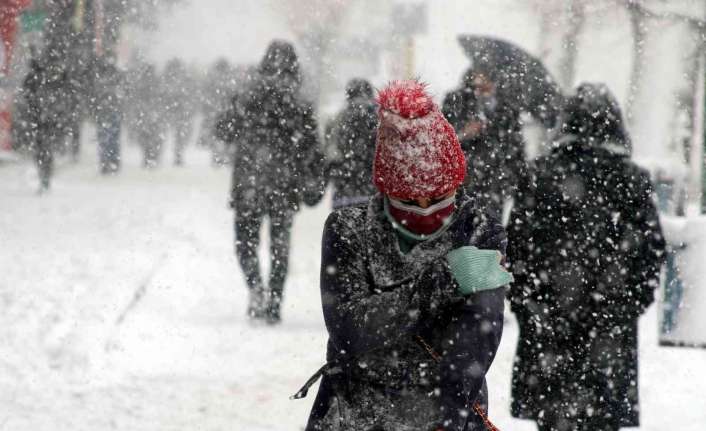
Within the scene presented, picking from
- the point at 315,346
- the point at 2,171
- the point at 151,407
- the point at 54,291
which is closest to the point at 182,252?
the point at 54,291

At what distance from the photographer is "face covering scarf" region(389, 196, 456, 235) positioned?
2.02 m

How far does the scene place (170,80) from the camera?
19391 mm

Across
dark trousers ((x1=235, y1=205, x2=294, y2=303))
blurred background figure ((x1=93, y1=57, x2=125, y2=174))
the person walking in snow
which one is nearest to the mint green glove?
the person walking in snow

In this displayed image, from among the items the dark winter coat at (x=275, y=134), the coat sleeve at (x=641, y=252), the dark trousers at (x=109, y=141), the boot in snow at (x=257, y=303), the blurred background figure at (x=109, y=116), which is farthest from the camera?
the dark trousers at (x=109, y=141)

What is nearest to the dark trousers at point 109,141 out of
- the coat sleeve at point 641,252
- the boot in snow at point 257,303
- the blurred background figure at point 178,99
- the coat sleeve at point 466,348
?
the blurred background figure at point 178,99

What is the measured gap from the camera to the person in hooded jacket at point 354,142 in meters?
5.98

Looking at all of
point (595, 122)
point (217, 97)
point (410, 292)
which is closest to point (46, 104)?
point (217, 97)

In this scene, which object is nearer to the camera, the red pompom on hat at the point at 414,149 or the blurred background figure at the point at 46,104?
the red pompom on hat at the point at 414,149

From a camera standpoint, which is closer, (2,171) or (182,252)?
(182,252)

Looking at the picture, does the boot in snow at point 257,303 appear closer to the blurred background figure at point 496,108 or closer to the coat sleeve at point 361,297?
the blurred background figure at point 496,108

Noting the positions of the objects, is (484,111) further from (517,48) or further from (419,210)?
(419,210)

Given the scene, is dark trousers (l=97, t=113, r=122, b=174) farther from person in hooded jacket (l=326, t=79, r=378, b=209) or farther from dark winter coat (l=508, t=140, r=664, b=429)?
dark winter coat (l=508, t=140, r=664, b=429)

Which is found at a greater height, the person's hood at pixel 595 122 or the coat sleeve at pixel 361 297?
the person's hood at pixel 595 122

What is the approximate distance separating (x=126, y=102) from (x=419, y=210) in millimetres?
18790
